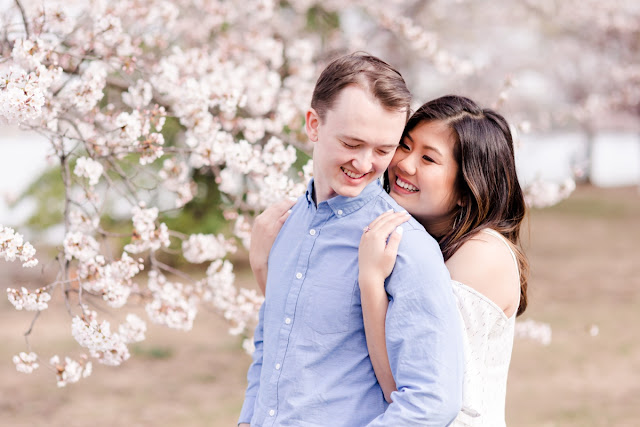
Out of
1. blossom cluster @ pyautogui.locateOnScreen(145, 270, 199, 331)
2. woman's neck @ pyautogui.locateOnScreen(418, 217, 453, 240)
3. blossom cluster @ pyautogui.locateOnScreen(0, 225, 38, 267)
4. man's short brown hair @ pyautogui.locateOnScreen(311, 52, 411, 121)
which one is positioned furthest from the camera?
blossom cluster @ pyautogui.locateOnScreen(145, 270, 199, 331)

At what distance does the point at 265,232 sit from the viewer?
2.05 metres

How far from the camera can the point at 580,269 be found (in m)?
10.2

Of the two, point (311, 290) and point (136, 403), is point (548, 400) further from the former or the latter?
point (311, 290)

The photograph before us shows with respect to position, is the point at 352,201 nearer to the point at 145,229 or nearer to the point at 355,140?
the point at 355,140

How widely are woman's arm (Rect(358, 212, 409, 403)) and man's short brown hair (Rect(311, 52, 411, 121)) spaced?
0.92 ft

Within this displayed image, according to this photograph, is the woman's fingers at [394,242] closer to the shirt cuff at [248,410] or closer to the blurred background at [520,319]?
the shirt cuff at [248,410]

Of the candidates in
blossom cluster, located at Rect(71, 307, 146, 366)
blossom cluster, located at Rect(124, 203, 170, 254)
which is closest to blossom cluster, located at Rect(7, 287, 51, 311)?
blossom cluster, located at Rect(71, 307, 146, 366)

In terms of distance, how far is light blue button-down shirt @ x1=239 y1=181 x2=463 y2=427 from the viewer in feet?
4.90

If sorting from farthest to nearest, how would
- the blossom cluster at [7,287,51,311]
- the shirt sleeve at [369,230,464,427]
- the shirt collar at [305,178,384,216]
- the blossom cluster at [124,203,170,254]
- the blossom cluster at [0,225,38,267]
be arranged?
the blossom cluster at [124,203,170,254] < the blossom cluster at [7,287,51,311] < the blossom cluster at [0,225,38,267] < the shirt collar at [305,178,384,216] < the shirt sleeve at [369,230,464,427]

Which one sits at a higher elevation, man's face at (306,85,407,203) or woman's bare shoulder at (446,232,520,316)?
man's face at (306,85,407,203)

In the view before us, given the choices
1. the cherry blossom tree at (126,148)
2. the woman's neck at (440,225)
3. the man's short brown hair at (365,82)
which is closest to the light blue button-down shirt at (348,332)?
the man's short brown hair at (365,82)

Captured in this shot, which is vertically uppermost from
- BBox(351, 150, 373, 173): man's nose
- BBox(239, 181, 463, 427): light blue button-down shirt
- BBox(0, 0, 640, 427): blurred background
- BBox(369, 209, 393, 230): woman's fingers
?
BBox(351, 150, 373, 173): man's nose

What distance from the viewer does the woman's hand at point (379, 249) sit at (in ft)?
5.08

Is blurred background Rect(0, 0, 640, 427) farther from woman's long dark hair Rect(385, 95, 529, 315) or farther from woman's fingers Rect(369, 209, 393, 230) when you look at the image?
woman's fingers Rect(369, 209, 393, 230)
